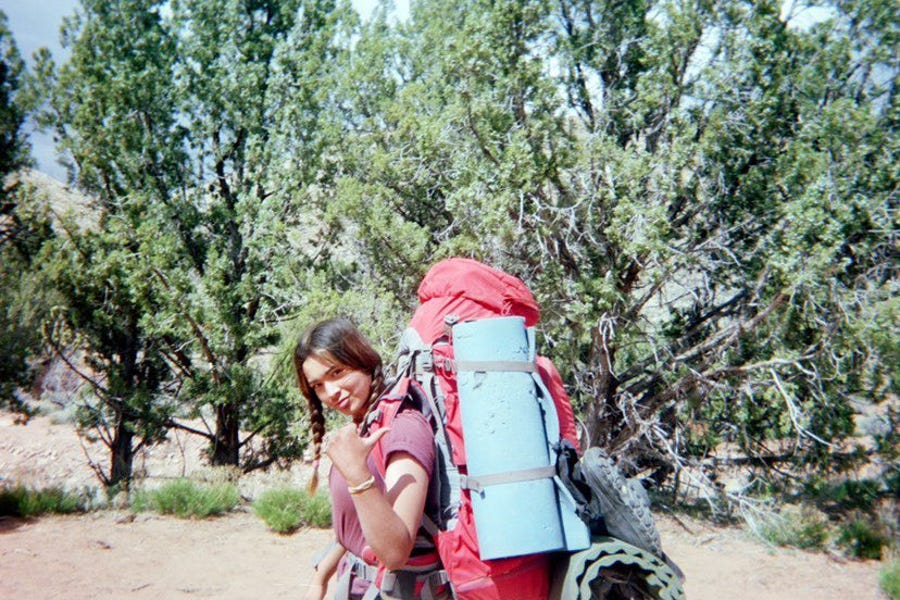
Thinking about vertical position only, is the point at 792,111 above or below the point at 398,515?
above

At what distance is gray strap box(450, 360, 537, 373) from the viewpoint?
1.75 metres

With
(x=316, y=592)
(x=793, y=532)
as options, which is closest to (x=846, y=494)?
(x=793, y=532)

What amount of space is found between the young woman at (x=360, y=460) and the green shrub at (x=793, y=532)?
7.17 meters

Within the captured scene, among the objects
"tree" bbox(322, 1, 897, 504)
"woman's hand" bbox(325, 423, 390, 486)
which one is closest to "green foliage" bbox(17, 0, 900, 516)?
"tree" bbox(322, 1, 897, 504)

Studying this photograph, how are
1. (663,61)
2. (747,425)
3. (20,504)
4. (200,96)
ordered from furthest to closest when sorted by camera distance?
(200,96) < (747,425) < (663,61) < (20,504)

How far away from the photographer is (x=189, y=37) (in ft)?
38.3

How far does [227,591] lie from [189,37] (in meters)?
9.32

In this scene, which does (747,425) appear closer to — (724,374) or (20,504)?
(724,374)

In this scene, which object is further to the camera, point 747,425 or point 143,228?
point 143,228

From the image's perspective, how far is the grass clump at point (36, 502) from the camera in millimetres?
7340

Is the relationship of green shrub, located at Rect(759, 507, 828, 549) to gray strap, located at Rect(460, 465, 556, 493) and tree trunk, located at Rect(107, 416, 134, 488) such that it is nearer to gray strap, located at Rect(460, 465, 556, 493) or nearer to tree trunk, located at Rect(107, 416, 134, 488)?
gray strap, located at Rect(460, 465, 556, 493)

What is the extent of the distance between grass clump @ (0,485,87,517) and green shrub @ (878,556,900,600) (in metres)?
8.24

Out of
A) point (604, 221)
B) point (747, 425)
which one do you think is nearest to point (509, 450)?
point (604, 221)

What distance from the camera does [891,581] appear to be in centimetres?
644
